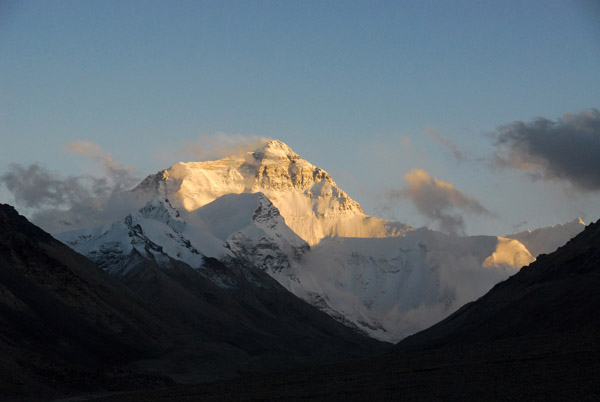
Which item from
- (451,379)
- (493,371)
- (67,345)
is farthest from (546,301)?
(67,345)

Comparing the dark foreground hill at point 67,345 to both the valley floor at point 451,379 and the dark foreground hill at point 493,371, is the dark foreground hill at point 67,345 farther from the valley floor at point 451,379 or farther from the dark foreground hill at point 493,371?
the valley floor at point 451,379

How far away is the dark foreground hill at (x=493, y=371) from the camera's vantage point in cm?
6919

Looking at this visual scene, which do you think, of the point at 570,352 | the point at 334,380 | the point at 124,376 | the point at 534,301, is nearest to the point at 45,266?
the point at 124,376

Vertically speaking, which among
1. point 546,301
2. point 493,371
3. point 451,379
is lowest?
point 451,379

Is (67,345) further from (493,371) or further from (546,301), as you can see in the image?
(493,371)

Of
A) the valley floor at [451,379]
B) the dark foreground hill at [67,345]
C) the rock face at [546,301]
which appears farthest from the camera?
the rock face at [546,301]

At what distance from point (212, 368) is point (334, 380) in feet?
309

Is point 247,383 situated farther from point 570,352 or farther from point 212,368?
point 212,368

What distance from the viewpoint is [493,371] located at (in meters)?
79.1

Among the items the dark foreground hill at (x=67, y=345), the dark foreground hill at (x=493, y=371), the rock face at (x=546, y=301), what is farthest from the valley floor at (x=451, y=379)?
the dark foreground hill at (x=67, y=345)

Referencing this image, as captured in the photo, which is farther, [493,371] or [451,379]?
[493,371]

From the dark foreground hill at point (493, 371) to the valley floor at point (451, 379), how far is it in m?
0.08

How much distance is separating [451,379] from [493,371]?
12.3 ft

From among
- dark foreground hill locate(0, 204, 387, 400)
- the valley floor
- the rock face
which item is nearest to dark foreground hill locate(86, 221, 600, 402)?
the valley floor
